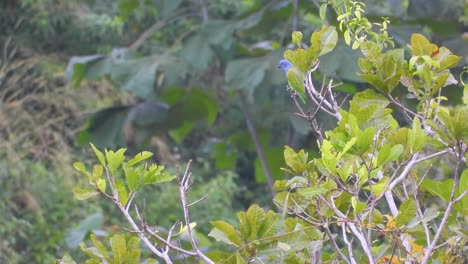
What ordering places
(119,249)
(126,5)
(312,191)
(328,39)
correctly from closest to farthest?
(312,191) < (119,249) < (328,39) < (126,5)

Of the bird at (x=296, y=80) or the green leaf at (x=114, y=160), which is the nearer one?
the green leaf at (x=114, y=160)

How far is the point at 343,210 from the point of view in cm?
193

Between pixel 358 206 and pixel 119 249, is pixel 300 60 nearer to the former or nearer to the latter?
pixel 358 206

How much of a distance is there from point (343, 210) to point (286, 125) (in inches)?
188

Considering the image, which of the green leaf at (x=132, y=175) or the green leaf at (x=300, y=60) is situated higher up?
the green leaf at (x=300, y=60)

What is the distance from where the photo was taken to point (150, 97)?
19.8 ft

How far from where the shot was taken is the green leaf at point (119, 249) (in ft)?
5.89

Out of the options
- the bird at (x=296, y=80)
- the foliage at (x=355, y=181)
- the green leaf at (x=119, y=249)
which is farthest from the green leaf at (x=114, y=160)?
the bird at (x=296, y=80)

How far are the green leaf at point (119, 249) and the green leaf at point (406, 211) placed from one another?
0.53 meters

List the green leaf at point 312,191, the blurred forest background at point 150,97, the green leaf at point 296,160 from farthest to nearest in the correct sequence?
the blurred forest background at point 150,97, the green leaf at point 296,160, the green leaf at point 312,191

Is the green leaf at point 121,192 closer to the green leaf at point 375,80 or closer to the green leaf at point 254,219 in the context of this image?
the green leaf at point 254,219

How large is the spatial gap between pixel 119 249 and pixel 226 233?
21 cm

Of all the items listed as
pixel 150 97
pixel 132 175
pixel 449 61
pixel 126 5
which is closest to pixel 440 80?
pixel 449 61

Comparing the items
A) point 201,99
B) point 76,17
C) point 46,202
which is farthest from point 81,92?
point 201,99
